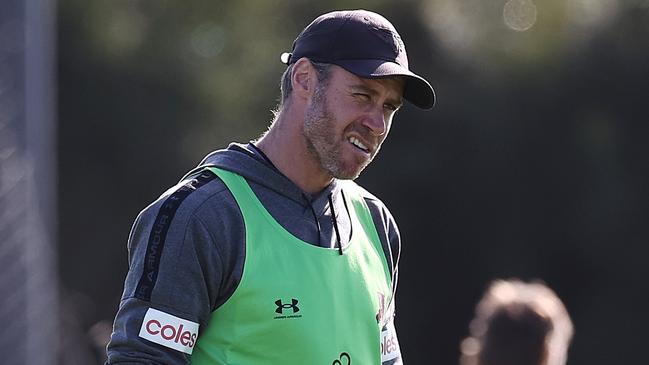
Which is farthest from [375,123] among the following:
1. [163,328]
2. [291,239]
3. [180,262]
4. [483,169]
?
[483,169]

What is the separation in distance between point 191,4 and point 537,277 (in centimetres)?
762

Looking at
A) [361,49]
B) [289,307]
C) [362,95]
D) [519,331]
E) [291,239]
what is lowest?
[519,331]

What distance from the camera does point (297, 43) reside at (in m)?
3.59

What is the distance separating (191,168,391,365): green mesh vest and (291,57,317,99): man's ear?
0.28 meters

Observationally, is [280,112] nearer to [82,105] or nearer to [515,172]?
[515,172]

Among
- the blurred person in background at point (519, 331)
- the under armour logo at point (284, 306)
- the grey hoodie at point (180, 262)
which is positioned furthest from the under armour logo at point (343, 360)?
the blurred person in background at point (519, 331)

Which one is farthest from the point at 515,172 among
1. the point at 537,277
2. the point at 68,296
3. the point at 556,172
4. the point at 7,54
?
the point at 7,54

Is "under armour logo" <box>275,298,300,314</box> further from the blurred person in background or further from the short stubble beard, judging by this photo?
the blurred person in background

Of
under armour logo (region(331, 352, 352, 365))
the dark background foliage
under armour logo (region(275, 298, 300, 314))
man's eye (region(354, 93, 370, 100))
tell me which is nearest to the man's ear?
man's eye (region(354, 93, 370, 100))

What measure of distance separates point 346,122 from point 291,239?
1.00ft

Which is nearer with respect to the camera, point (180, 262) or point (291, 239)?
point (180, 262)

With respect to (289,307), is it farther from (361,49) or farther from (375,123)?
(361,49)

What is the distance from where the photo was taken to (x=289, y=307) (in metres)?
3.24

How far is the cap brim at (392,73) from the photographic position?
337cm
